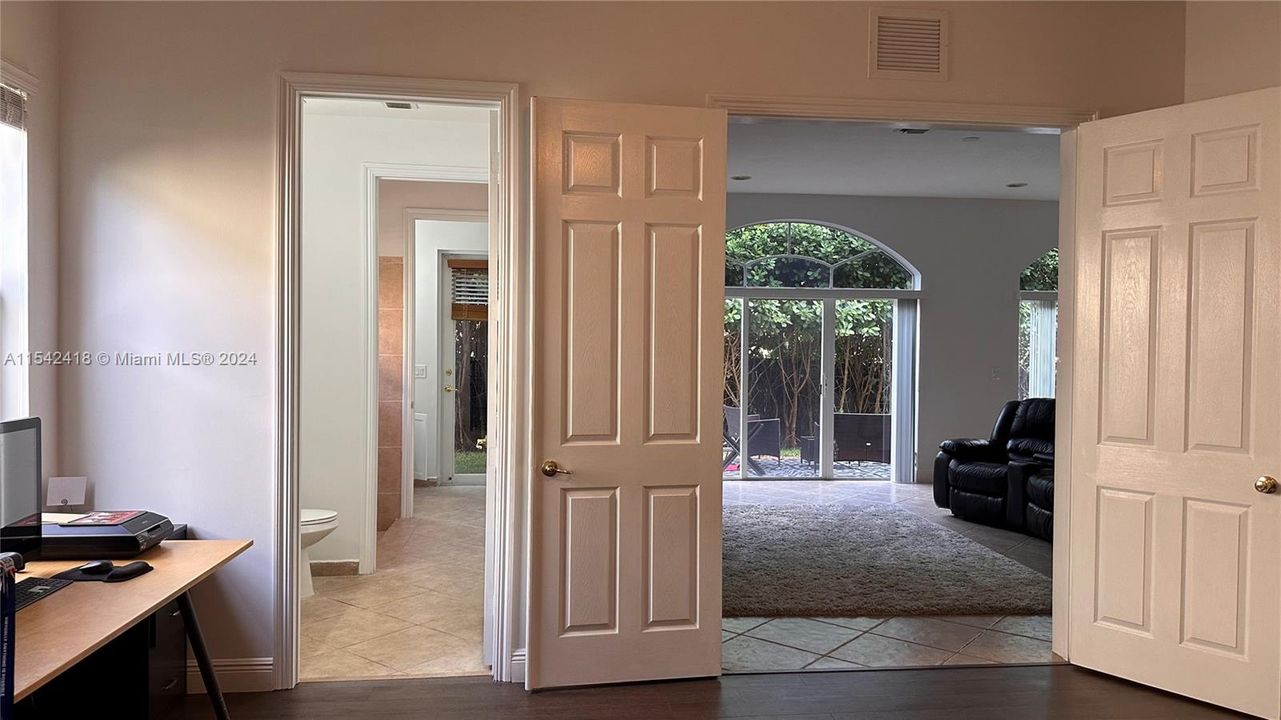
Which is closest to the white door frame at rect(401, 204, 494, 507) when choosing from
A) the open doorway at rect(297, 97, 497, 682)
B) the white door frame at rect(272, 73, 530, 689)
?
the open doorway at rect(297, 97, 497, 682)

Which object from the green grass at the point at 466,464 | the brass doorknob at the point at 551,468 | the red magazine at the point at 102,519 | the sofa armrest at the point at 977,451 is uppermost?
the brass doorknob at the point at 551,468

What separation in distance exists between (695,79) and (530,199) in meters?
0.82

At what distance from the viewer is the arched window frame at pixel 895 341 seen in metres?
8.38

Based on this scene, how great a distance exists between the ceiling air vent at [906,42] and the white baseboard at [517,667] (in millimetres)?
2687

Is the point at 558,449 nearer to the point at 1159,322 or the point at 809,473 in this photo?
the point at 1159,322

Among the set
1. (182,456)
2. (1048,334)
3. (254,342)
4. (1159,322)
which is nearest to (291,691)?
(182,456)

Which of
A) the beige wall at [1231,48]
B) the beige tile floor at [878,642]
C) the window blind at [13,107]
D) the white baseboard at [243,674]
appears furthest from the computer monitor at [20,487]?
the beige wall at [1231,48]

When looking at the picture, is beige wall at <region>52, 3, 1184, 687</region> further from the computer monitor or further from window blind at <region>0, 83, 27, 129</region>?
the computer monitor

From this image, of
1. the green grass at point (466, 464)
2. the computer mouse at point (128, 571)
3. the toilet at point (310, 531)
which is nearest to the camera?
the computer mouse at point (128, 571)

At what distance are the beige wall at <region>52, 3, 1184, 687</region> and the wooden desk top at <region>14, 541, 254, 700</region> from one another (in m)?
0.51

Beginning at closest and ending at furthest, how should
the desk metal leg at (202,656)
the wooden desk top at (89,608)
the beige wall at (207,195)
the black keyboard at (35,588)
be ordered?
the wooden desk top at (89,608)
the black keyboard at (35,588)
the desk metal leg at (202,656)
the beige wall at (207,195)

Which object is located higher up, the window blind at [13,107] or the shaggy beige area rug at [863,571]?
the window blind at [13,107]

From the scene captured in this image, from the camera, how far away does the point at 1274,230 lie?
9.50ft

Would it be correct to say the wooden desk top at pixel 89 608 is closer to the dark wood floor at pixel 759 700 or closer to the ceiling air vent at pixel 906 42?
the dark wood floor at pixel 759 700
